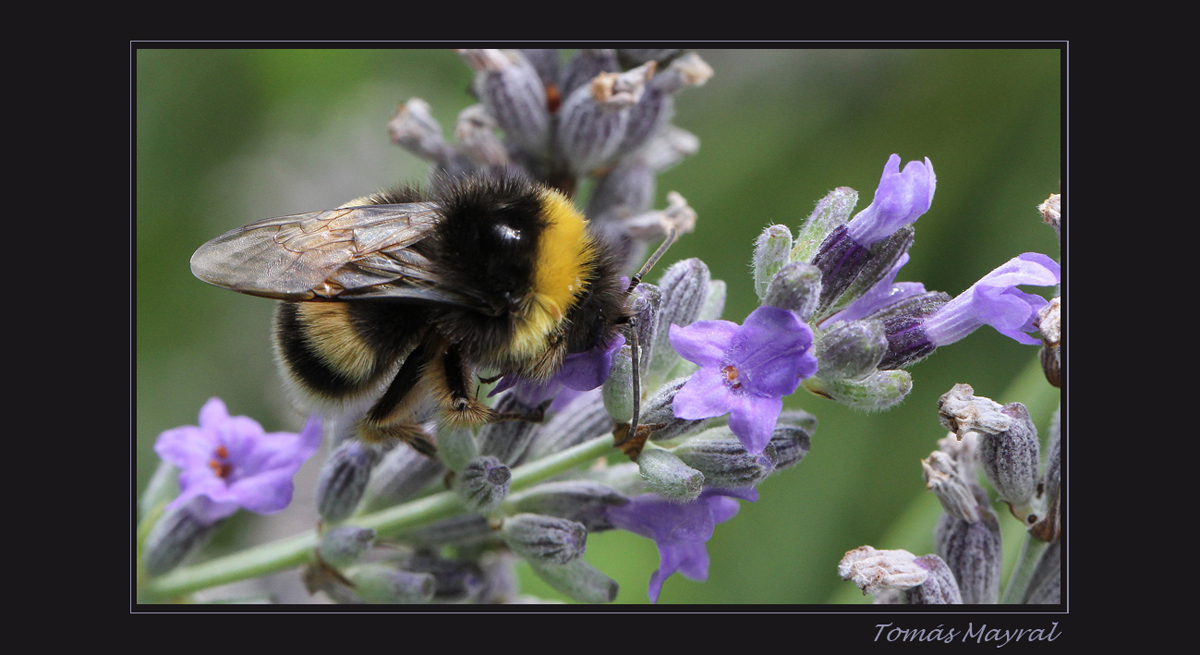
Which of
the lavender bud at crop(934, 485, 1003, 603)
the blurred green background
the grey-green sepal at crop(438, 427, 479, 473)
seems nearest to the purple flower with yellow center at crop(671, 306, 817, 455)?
the grey-green sepal at crop(438, 427, 479, 473)

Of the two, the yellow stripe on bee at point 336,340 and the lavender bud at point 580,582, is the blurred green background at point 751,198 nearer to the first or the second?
the lavender bud at point 580,582

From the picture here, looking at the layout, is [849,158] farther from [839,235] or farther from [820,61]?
[839,235]

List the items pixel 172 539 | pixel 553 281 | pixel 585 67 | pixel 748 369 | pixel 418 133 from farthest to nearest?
pixel 418 133 → pixel 585 67 → pixel 172 539 → pixel 553 281 → pixel 748 369

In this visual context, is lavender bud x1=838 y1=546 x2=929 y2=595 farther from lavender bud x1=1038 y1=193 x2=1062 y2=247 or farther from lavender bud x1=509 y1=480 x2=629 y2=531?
lavender bud x1=1038 y1=193 x2=1062 y2=247

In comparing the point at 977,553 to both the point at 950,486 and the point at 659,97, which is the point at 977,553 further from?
the point at 659,97

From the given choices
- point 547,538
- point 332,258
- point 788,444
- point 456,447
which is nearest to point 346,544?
point 456,447

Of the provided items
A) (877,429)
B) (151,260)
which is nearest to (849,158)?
(877,429)

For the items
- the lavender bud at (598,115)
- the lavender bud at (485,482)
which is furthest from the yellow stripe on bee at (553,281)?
the lavender bud at (598,115)
